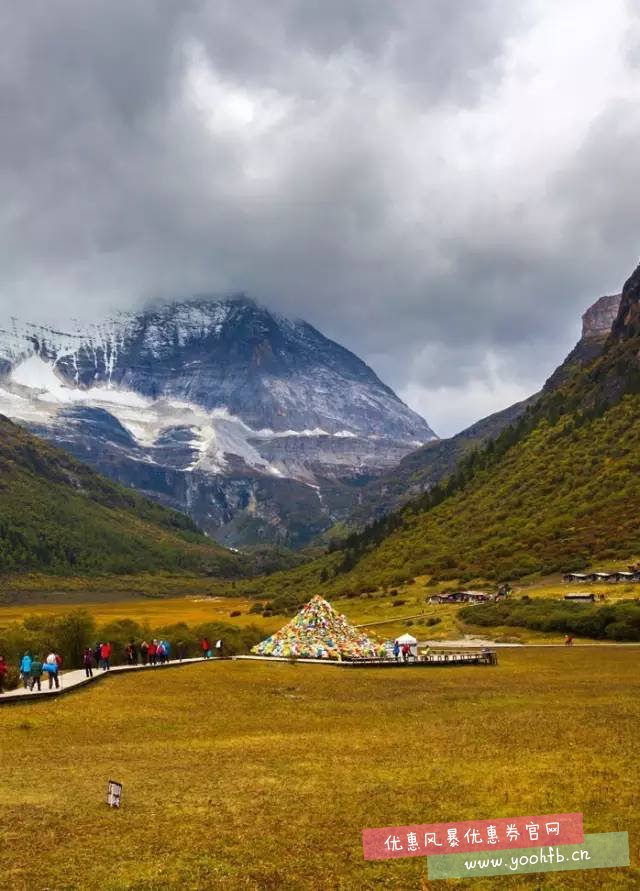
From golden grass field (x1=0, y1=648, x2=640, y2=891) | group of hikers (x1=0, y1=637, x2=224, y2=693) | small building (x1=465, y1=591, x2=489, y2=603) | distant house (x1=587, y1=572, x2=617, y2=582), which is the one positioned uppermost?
distant house (x1=587, y1=572, x2=617, y2=582)

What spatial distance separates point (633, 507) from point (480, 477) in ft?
211

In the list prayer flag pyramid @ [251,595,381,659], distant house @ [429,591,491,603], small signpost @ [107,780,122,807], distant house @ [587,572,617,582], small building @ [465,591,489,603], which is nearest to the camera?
small signpost @ [107,780,122,807]

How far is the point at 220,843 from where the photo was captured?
15.4 m

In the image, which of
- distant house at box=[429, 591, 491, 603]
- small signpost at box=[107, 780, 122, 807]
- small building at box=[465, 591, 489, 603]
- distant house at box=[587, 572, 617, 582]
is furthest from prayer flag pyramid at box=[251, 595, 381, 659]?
distant house at box=[587, 572, 617, 582]

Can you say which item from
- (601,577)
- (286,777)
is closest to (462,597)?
(601,577)

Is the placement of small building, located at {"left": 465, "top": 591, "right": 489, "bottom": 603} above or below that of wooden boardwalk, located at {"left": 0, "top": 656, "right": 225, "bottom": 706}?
above

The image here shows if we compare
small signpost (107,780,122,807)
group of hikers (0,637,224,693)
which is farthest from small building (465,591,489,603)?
small signpost (107,780,122,807)

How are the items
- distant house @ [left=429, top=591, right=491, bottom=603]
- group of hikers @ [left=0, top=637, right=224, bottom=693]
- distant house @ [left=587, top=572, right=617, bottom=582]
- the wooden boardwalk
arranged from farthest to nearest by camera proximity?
distant house @ [left=429, top=591, right=491, bottom=603], distant house @ [left=587, top=572, right=617, bottom=582], group of hikers @ [left=0, top=637, right=224, bottom=693], the wooden boardwalk

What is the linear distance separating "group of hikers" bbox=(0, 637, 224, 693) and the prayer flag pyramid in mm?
4949

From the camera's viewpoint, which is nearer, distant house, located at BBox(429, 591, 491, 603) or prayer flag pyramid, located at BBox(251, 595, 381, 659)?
prayer flag pyramid, located at BBox(251, 595, 381, 659)

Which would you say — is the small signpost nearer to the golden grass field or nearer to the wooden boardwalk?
the golden grass field

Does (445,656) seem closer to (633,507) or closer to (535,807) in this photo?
(535,807)

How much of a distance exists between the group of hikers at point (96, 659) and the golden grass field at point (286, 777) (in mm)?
2430

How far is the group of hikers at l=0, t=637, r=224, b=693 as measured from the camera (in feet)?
126
